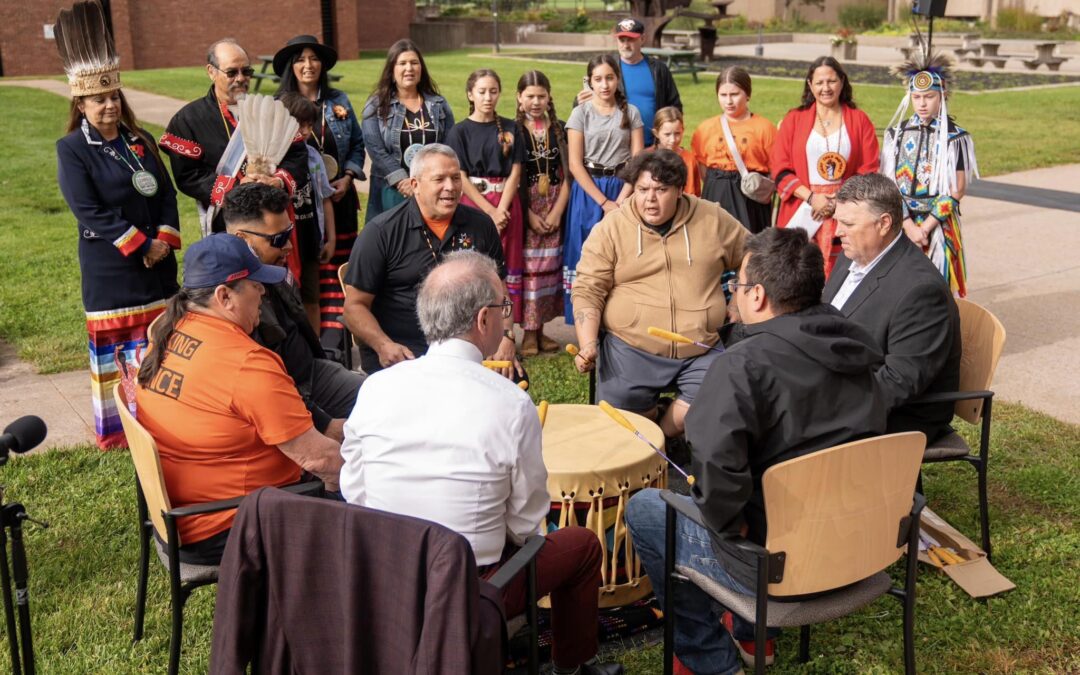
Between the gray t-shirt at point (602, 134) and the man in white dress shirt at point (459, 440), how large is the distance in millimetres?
3749

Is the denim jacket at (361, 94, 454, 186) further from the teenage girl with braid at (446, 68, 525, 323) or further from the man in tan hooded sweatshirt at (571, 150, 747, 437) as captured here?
the man in tan hooded sweatshirt at (571, 150, 747, 437)

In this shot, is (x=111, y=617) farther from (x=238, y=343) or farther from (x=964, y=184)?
(x=964, y=184)

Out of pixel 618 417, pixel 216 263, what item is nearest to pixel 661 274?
pixel 618 417

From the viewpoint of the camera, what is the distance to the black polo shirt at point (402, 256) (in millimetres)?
5031

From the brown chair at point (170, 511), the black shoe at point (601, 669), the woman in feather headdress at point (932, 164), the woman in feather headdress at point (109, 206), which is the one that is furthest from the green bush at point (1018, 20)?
the brown chair at point (170, 511)

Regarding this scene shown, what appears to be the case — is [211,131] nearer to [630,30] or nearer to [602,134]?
[602,134]

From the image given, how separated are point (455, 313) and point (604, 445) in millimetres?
1053

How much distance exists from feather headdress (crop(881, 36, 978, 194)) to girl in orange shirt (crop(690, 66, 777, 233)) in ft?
2.53

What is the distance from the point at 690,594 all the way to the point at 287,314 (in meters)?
1.94

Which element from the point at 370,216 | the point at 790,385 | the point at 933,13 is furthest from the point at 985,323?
the point at 370,216

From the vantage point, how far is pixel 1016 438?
17.9 ft

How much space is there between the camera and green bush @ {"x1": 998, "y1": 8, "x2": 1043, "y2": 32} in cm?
3422

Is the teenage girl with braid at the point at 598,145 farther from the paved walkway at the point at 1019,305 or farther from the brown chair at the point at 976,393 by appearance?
the brown chair at the point at 976,393

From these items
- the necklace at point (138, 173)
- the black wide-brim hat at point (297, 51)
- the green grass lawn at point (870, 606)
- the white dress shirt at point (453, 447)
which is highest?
the black wide-brim hat at point (297, 51)
